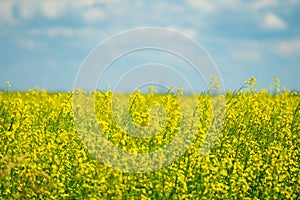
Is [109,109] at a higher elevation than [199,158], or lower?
higher

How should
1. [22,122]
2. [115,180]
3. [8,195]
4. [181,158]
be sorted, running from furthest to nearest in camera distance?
[22,122]
[181,158]
[8,195]
[115,180]

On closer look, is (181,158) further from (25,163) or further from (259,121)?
(259,121)

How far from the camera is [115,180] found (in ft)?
21.9

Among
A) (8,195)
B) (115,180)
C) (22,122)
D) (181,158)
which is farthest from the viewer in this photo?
(22,122)

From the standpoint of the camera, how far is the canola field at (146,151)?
6.95m

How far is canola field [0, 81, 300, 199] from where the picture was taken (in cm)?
695

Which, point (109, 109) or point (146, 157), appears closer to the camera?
point (146, 157)

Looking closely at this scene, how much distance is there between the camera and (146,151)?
24.7 feet

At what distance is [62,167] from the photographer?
745 centimetres

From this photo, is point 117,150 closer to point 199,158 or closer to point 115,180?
point 115,180

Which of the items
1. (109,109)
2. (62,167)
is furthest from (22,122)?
(62,167)

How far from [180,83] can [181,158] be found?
205cm

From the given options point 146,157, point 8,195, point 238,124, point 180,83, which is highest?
point 180,83

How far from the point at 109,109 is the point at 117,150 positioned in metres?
2.96
